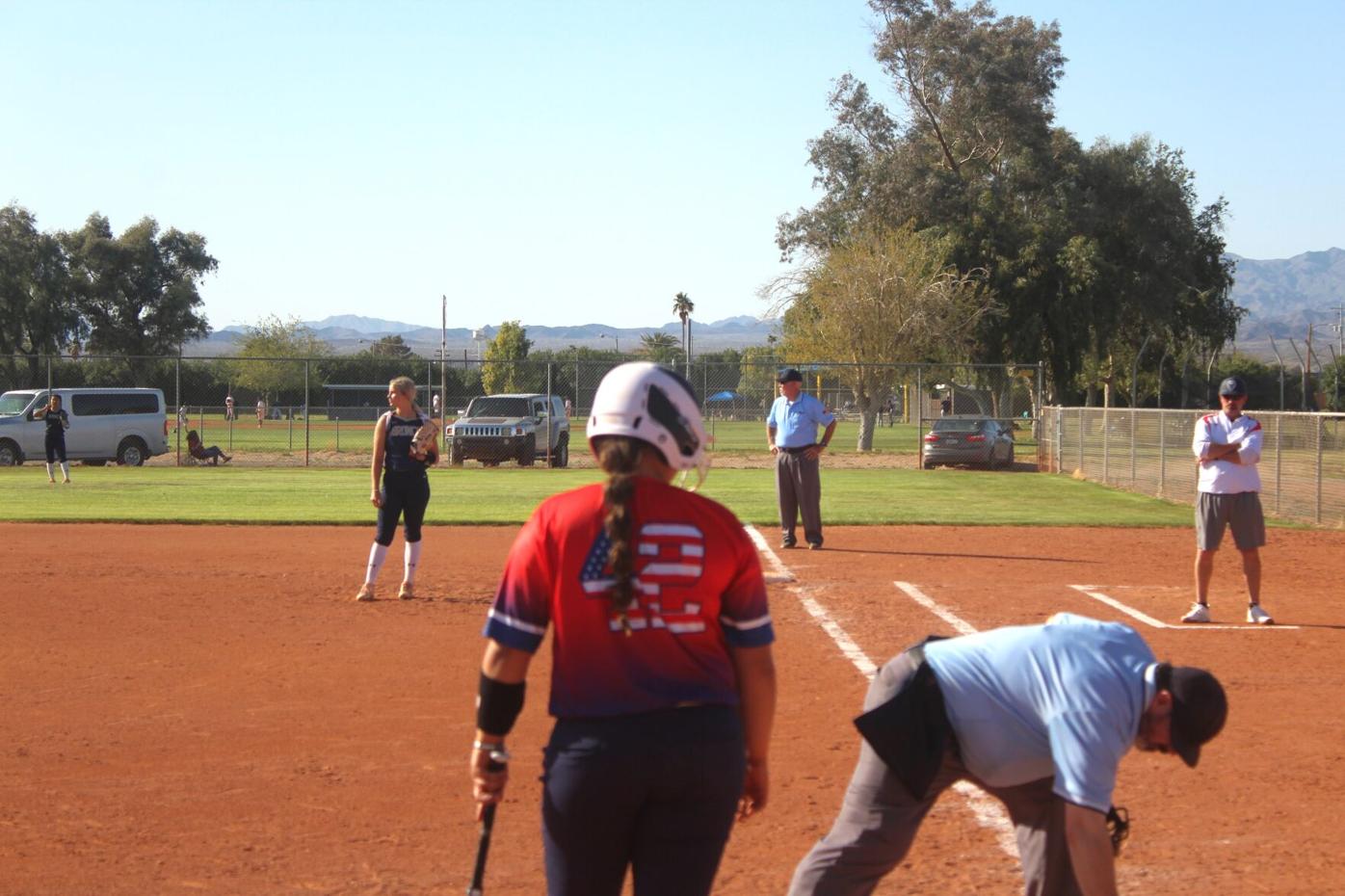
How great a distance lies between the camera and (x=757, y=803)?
349cm

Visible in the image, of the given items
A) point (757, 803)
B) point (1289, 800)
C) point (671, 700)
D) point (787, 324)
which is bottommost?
point (1289, 800)

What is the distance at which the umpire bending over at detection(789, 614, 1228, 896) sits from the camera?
3498mm

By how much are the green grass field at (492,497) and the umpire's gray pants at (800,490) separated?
10.1 feet

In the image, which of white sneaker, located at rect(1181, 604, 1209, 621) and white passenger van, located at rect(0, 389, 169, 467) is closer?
white sneaker, located at rect(1181, 604, 1209, 621)

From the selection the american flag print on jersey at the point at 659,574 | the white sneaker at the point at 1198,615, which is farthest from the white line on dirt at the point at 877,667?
the white sneaker at the point at 1198,615

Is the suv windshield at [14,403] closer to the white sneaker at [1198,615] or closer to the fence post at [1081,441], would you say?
the fence post at [1081,441]

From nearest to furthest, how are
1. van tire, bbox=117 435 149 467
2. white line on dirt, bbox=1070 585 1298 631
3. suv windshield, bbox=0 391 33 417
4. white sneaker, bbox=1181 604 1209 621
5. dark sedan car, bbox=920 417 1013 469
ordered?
white line on dirt, bbox=1070 585 1298 631
white sneaker, bbox=1181 604 1209 621
suv windshield, bbox=0 391 33 417
van tire, bbox=117 435 149 467
dark sedan car, bbox=920 417 1013 469

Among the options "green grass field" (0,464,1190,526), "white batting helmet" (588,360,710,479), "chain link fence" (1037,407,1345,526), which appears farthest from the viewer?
"green grass field" (0,464,1190,526)

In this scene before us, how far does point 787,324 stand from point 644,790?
4867cm

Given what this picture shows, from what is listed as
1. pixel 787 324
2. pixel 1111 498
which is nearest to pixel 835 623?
pixel 1111 498

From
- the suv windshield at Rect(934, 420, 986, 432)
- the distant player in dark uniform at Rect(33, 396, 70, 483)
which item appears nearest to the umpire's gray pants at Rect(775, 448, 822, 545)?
the distant player in dark uniform at Rect(33, 396, 70, 483)

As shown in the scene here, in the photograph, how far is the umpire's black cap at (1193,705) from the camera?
3.48 meters

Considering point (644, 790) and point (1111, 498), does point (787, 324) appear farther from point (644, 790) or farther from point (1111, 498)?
point (644, 790)

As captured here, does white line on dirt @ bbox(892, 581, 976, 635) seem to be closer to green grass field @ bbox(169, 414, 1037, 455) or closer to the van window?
green grass field @ bbox(169, 414, 1037, 455)
